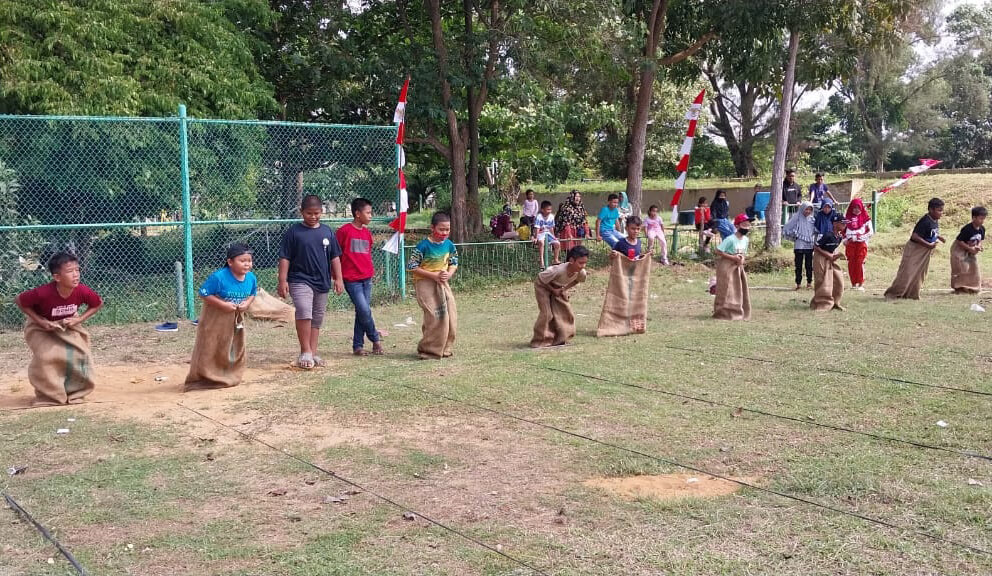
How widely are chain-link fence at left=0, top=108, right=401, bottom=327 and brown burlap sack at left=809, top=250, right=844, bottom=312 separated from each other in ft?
20.8

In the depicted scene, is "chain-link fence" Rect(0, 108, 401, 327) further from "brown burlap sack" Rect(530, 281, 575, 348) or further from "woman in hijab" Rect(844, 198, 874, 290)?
"woman in hijab" Rect(844, 198, 874, 290)

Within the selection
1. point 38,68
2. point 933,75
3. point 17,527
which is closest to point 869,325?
point 17,527

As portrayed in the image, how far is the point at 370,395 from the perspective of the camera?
7457 mm

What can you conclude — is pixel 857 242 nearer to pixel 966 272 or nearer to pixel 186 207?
pixel 966 272

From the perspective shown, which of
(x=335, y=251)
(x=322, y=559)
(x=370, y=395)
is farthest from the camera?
(x=335, y=251)

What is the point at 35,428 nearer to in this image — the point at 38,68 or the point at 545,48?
the point at 38,68

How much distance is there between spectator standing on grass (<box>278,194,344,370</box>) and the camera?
859cm

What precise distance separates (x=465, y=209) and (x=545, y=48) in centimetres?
378

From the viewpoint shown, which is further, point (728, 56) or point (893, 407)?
point (728, 56)

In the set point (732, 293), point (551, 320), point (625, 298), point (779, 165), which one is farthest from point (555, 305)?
point (779, 165)

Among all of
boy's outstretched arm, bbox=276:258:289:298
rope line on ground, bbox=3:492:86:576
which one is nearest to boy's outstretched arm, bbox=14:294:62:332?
boy's outstretched arm, bbox=276:258:289:298

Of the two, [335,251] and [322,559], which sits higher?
[335,251]

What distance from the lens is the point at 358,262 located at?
9344mm

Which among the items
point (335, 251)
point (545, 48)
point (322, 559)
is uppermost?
point (545, 48)
